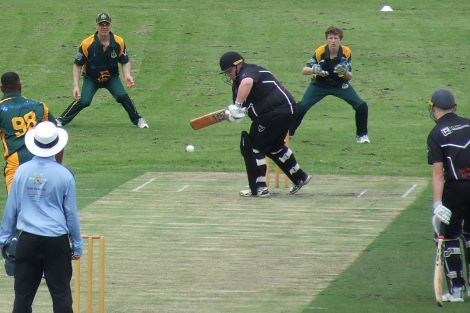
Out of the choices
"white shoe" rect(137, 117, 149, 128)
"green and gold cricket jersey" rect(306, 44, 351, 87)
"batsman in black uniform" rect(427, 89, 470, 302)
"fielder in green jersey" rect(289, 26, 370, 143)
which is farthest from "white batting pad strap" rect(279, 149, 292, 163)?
Answer: "white shoe" rect(137, 117, 149, 128)

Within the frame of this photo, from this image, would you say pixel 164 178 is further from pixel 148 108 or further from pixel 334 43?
pixel 148 108

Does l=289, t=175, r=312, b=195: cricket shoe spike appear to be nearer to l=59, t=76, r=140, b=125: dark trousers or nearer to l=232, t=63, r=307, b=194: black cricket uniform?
l=232, t=63, r=307, b=194: black cricket uniform

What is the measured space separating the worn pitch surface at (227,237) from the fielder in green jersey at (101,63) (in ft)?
13.3

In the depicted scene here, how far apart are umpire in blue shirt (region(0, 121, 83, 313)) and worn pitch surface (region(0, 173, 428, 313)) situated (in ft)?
4.59

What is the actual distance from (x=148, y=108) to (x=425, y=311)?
16.1 m

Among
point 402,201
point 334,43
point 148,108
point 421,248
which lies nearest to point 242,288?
point 421,248

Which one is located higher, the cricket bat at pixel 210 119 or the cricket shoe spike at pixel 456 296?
the cricket bat at pixel 210 119

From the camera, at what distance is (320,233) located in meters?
15.9

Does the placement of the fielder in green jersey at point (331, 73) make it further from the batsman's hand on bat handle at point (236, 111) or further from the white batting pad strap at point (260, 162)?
the batsman's hand on bat handle at point (236, 111)

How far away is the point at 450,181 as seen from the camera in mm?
12508

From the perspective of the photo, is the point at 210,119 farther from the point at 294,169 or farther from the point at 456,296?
the point at 456,296

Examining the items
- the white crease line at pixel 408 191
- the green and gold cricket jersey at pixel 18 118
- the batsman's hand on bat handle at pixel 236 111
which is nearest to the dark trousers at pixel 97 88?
the batsman's hand on bat handle at pixel 236 111

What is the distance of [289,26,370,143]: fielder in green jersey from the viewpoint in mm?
21453

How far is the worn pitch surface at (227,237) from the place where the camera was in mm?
13016
